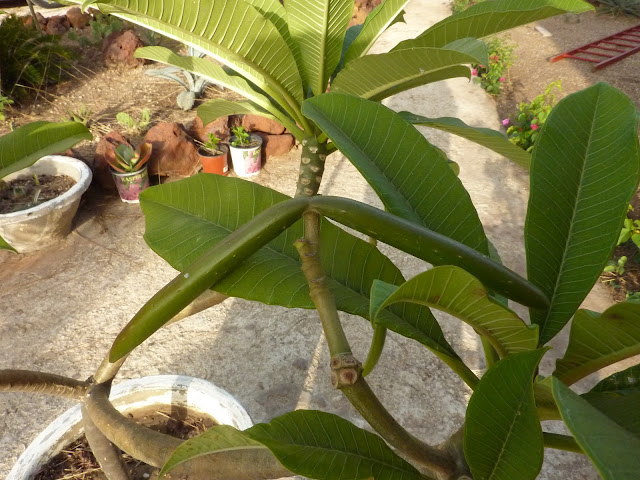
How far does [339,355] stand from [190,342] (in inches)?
70.0

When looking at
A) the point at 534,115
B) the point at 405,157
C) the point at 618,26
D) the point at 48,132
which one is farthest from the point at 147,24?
the point at 618,26


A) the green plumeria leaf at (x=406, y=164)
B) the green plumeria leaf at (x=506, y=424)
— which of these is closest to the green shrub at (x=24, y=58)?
Answer: the green plumeria leaf at (x=406, y=164)

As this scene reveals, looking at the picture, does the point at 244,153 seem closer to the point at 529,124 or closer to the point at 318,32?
the point at 529,124

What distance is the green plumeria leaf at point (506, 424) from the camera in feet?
1.12

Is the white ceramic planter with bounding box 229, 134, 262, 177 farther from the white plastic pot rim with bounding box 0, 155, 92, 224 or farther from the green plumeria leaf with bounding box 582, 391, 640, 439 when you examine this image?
the green plumeria leaf with bounding box 582, 391, 640, 439

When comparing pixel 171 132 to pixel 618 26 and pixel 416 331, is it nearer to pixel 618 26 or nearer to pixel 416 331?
pixel 416 331

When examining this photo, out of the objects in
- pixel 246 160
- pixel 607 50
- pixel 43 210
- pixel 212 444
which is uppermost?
pixel 607 50

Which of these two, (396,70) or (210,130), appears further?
(210,130)

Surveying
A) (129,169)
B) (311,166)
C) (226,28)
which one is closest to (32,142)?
(226,28)

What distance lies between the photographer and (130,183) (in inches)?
106

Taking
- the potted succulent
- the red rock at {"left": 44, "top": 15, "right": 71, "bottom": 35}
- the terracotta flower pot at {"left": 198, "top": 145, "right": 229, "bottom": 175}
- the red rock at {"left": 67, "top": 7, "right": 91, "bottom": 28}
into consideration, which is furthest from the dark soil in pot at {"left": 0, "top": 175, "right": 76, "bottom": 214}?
the red rock at {"left": 67, "top": 7, "right": 91, "bottom": 28}

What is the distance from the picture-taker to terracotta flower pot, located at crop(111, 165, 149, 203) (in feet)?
8.81

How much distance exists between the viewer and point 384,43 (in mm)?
5652

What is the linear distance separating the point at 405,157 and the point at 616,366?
179cm
